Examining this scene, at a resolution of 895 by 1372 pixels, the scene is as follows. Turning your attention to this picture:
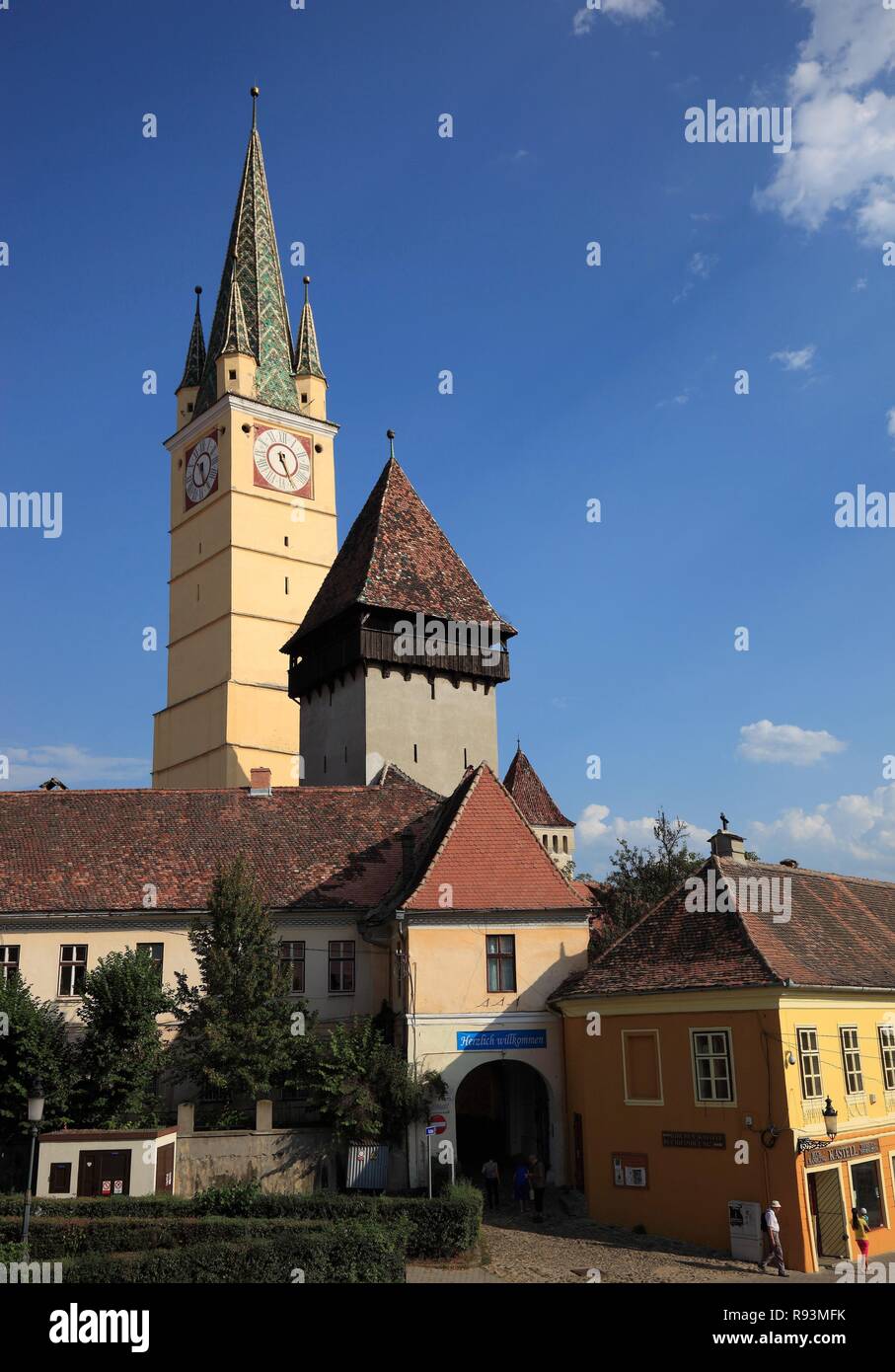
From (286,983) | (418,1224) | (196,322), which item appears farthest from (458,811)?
(196,322)

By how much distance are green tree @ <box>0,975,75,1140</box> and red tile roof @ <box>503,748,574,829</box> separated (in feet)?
119

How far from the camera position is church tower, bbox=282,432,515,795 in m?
43.0

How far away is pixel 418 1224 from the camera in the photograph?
22.1m

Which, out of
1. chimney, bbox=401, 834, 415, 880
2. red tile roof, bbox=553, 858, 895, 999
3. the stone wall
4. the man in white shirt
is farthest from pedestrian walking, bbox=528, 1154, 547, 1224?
chimney, bbox=401, 834, 415, 880

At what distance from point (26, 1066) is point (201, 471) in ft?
155

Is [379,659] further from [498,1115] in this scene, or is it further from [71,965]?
[498,1115]

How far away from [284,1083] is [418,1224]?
7.13 meters

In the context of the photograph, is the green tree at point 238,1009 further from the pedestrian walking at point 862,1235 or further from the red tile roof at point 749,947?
the pedestrian walking at point 862,1235

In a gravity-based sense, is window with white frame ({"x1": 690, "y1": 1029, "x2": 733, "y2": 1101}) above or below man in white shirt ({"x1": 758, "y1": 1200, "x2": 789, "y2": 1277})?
above

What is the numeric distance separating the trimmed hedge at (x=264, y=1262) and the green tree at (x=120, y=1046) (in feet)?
21.5

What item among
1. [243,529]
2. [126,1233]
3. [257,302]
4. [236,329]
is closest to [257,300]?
[257,302]

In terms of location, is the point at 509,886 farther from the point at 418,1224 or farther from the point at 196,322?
the point at 196,322

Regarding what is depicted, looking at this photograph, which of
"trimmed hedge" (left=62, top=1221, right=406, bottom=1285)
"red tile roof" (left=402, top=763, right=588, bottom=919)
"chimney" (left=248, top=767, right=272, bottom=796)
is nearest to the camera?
"trimmed hedge" (left=62, top=1221, right=406, bottom=1285)

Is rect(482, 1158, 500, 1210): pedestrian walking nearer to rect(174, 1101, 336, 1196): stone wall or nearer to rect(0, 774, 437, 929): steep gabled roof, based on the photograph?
rect(174, 1101, 336, 1196): stone wall
